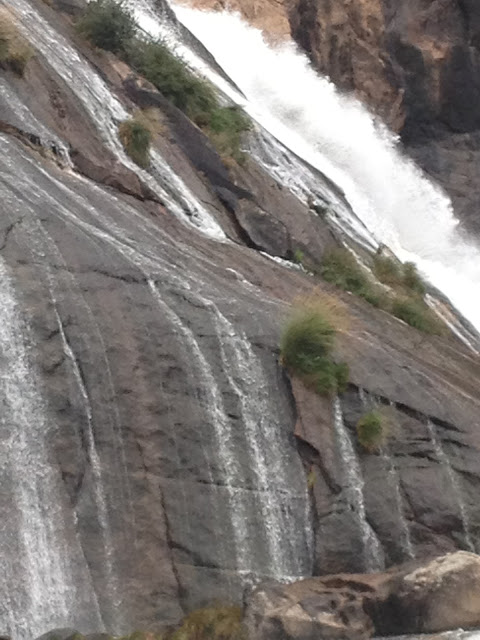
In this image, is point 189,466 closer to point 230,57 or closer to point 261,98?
point 261,98

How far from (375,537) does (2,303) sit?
410 cm

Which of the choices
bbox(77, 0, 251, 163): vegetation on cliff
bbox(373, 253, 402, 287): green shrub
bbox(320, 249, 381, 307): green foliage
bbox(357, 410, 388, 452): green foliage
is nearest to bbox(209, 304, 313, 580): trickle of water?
bbox(357, 410, 388, 452): green foliage

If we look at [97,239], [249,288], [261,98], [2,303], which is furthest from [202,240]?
[261,98]

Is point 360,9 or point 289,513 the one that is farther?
point 360,9

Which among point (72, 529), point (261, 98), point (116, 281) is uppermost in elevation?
point (261, 98)

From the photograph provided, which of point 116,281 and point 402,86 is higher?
point 402,86

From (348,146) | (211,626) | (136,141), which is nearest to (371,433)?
(211,626)

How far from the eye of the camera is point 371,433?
10.7 metres

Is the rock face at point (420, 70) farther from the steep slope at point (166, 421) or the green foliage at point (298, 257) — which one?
the steep slope at point (166, 421)

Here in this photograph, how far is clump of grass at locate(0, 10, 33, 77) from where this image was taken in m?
13.3

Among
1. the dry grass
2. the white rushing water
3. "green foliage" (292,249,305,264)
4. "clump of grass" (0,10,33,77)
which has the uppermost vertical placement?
the white rushing water

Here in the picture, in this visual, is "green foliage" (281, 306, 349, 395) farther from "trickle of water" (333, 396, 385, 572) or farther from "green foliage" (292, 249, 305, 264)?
"green foliage" (292, 249, 305, 264)

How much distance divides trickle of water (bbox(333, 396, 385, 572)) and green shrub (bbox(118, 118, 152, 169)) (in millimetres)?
4935

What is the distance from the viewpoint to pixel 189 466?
9.65 meters
